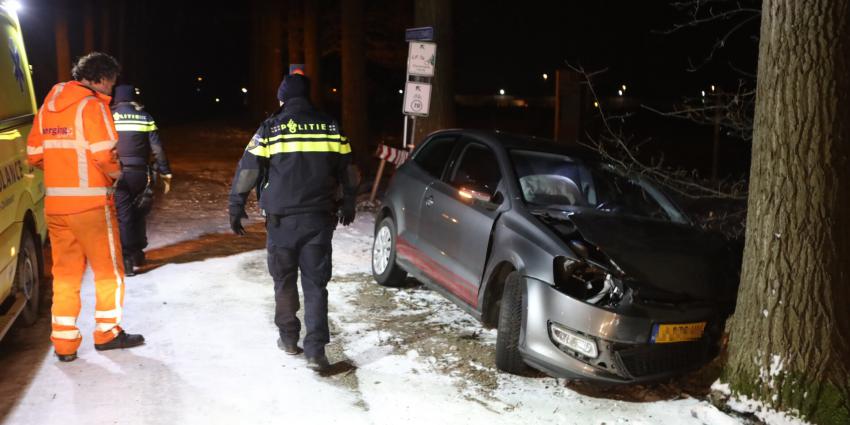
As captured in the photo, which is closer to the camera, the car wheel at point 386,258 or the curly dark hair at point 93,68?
the curly dark hair at point 93,68

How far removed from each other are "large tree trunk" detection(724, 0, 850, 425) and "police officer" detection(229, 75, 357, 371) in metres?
2.64

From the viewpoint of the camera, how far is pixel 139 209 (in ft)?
24.9

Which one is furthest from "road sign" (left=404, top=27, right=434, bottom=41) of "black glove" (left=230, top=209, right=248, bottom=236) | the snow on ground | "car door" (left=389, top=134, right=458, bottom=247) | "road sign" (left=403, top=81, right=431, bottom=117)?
"black glove" (left=230, top=209, right=248, bottom=236)

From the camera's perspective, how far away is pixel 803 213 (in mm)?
4484

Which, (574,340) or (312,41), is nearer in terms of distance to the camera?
(574,340)

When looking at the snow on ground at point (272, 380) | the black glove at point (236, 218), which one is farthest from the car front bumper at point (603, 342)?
the black glove at point (236, 218)

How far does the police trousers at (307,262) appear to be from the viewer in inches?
202

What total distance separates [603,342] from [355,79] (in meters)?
13.9

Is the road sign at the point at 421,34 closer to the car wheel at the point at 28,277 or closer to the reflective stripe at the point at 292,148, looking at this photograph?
the reflective stripe at the point at 292,148

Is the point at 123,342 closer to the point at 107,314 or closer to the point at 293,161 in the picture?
the point at 107,314

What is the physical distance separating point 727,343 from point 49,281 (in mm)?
5598

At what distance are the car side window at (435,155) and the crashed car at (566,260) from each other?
31mm

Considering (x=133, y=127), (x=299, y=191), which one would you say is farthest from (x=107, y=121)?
(x=133, y=127)

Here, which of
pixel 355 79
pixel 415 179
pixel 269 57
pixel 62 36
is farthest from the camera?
pixel 269 57
